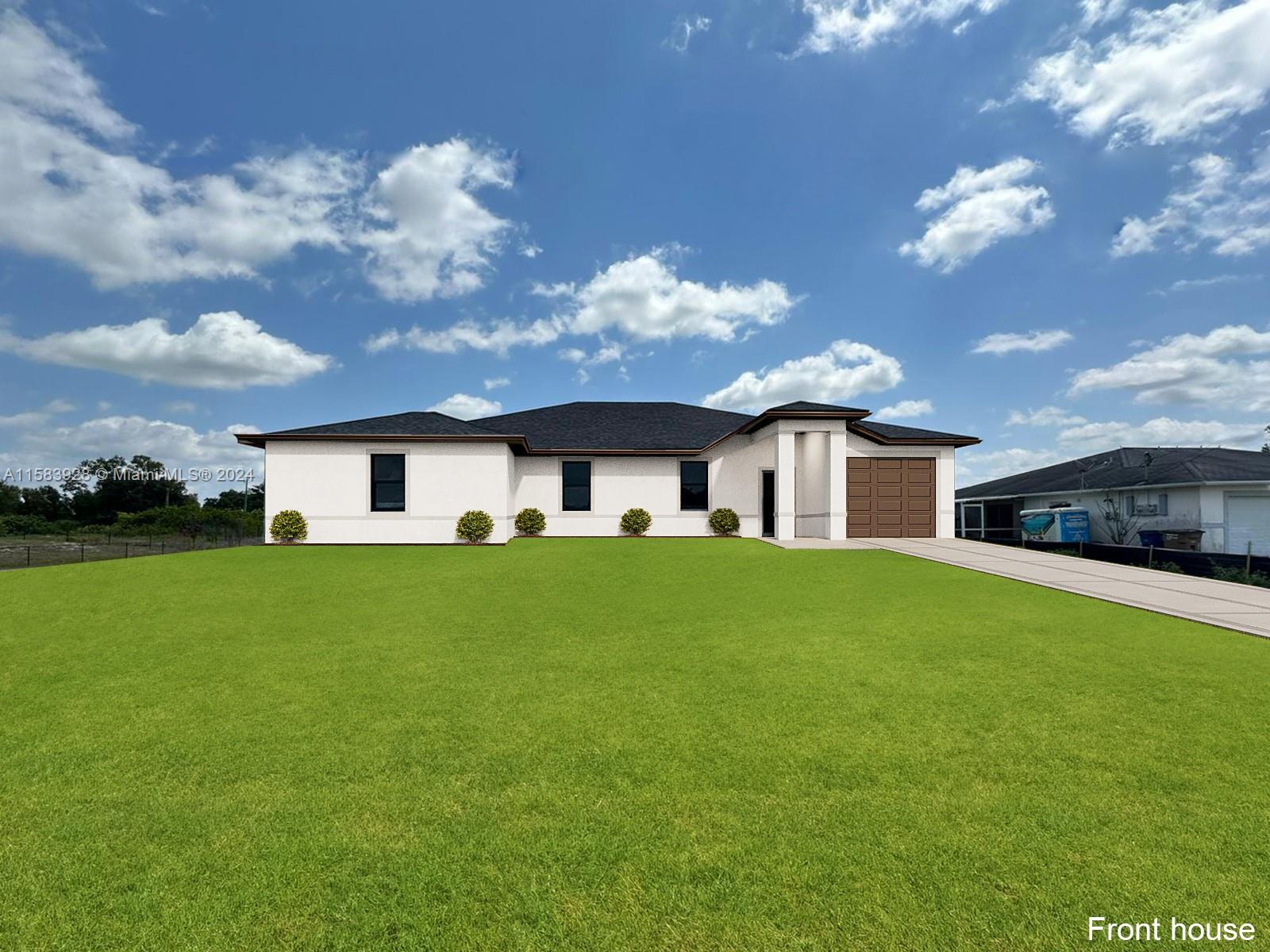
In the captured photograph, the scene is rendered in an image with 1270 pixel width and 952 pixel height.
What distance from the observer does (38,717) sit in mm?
4816

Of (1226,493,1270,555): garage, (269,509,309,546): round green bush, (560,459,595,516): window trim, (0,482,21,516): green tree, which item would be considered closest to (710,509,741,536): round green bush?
(560,459,595,516): window trim

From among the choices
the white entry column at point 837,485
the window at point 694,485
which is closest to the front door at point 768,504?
the window at point 694,485

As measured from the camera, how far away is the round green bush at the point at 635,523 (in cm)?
2261

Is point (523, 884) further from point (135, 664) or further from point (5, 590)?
point (5, 590)

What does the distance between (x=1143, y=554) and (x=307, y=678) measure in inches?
723

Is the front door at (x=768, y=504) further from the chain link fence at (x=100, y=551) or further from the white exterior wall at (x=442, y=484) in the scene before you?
the chain link fence at (x=100, y=551)

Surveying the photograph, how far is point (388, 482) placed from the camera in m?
20.2

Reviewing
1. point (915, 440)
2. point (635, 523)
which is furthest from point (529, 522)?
point (915, 440)

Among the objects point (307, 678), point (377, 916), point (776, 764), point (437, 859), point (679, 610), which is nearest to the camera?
point (377, 916)

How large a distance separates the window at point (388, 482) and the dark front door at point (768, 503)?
1351 centimetres

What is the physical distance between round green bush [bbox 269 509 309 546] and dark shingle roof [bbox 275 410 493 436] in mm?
2767

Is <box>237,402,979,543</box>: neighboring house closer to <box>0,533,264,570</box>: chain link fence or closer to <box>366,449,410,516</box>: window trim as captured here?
<box>366,449,410,516</box>: window trim

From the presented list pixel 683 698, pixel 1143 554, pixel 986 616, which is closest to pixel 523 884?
pixel 683 698

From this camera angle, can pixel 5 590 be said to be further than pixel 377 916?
Yes
